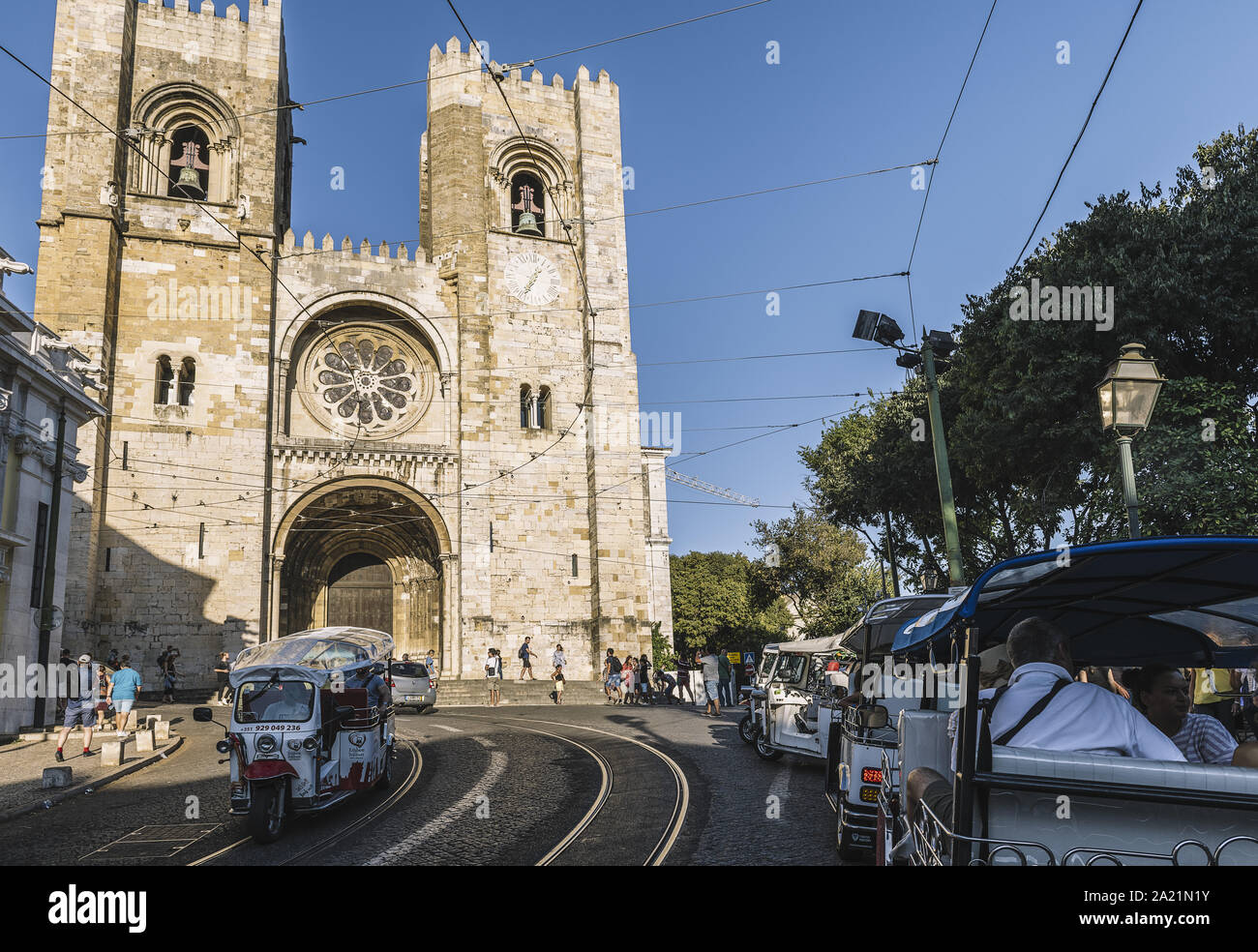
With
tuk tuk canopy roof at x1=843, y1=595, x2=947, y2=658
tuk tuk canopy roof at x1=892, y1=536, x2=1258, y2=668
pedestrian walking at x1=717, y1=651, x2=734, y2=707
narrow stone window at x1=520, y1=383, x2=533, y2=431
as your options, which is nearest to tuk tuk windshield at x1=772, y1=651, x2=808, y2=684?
tuk tuk canopy roof at x1=843, y1=595, x2=947, y2=658

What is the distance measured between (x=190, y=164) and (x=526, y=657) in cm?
1789

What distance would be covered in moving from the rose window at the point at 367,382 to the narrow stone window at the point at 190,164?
550cm

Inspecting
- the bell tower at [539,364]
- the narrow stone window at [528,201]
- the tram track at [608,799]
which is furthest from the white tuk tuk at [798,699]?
the narrow stone window at [528,201]

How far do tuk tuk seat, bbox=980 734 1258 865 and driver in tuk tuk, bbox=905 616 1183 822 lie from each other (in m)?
0.13

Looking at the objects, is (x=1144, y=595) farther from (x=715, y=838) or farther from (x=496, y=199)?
(x=496, y=199)

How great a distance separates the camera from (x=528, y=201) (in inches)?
1172

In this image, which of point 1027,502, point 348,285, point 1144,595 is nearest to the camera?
point 1144,595

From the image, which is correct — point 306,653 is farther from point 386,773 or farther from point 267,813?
point 267,813

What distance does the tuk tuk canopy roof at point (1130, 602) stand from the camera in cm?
338

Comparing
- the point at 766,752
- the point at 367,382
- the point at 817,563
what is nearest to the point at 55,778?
the point at 766,752

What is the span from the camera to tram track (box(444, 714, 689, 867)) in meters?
6.45

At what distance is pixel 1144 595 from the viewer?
14.1 ft
